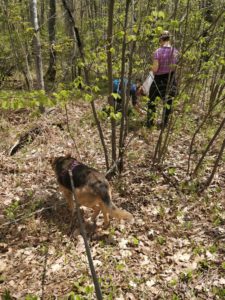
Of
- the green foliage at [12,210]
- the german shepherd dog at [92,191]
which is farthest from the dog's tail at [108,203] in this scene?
the green foliage at [12,210]

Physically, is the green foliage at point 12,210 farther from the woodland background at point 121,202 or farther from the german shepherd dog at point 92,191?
the german shepherd dog at point 92,191

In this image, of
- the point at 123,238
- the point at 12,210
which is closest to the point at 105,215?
the point at 123,238

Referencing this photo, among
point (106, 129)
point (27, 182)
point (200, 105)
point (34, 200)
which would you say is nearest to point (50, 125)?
point (106, 129)

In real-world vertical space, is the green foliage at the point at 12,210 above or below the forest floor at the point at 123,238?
above

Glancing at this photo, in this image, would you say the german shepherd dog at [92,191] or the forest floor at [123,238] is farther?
the german shepherd dog at [92,191]

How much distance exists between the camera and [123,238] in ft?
14.5

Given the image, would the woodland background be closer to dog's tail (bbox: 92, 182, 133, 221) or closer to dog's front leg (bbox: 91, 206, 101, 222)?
dog's front leg (bbox: 91, 206, 101, 222)

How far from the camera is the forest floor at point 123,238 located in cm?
361

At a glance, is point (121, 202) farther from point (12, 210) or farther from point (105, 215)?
point (12, 210)

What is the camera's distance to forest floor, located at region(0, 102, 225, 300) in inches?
142

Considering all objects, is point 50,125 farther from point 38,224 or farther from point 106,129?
point 38,224

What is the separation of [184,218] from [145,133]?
3246mm

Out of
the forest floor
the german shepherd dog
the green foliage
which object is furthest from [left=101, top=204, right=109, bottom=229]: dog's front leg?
the green foliage

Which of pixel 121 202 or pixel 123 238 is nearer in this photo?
pixel 123 238
